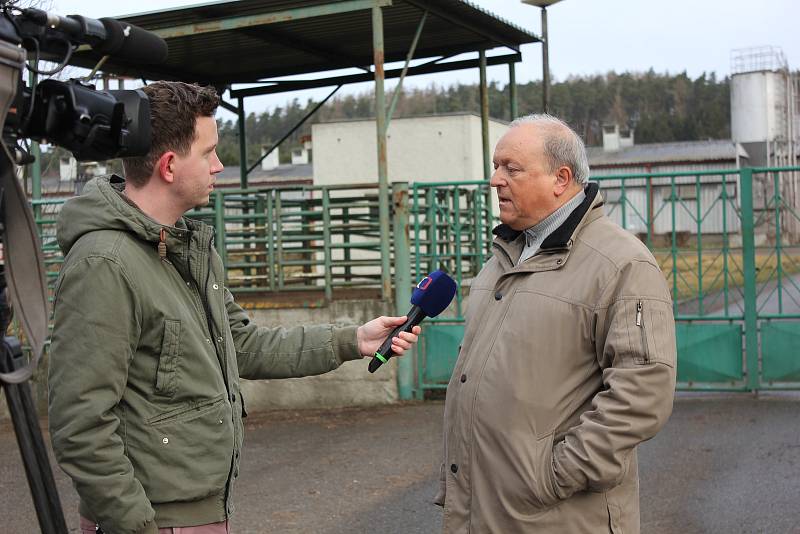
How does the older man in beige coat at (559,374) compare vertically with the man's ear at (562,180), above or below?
below

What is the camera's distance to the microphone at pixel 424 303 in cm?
298

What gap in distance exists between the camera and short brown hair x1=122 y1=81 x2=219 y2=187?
102 inches

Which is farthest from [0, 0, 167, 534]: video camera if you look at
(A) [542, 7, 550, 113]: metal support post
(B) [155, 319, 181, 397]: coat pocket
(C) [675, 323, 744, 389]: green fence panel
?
(A) [542, 7, 550, 113]: metal support post

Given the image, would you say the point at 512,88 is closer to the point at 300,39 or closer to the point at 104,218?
the point at 300,39

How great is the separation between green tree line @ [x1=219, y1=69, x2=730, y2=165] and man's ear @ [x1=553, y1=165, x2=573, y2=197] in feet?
231

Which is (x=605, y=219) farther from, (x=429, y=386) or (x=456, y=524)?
(x=429, y=386)

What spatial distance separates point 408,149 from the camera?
31.5 metres

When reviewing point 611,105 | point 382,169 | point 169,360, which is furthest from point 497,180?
point 611,105

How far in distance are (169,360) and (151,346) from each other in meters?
0.06

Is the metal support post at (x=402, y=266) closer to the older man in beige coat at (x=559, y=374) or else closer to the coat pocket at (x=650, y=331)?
the older man in beige coat at (x=559, y=374)

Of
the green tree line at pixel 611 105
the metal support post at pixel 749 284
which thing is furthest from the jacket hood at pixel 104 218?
the green tree line at pixel 611 105

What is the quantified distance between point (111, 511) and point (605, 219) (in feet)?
6.16

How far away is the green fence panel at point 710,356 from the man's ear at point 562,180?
6404 mm

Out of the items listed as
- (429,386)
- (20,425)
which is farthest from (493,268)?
(429,386)
